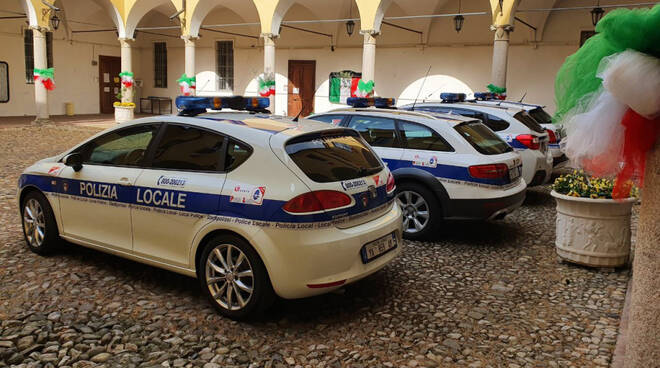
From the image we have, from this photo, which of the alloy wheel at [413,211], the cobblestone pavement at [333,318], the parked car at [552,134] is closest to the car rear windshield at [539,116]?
the parked car at [552,134]

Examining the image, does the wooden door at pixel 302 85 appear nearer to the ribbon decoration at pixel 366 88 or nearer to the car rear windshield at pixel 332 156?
the ribbon decoration at pixel 366 88

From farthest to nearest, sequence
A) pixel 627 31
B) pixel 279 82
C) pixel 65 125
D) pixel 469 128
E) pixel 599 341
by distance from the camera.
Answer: pixel 279 82, pixel 65 125, pixel 469 128, pixel 599 341, pixel 627 31

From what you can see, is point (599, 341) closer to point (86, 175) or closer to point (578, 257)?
point (578, 257)

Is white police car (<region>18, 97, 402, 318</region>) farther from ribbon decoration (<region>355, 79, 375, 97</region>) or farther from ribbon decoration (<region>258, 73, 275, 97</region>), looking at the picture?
ribbon decoration (<region>258, 73, 275, 97</region>)

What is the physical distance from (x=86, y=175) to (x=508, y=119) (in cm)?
622

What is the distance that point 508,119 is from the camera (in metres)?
8.42

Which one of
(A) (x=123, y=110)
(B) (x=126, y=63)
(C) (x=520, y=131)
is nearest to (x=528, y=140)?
(C) (x=520, y=131)

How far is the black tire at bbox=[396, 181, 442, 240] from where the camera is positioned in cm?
609

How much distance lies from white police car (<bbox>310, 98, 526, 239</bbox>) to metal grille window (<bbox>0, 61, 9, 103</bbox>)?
2132 centimetres

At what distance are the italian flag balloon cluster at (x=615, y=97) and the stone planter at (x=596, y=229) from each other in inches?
98.5

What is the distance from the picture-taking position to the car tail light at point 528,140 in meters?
8.15

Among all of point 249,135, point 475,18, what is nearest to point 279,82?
point 475,18

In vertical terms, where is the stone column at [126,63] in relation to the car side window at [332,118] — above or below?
above

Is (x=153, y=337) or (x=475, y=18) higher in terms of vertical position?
(x=475, y=18)
